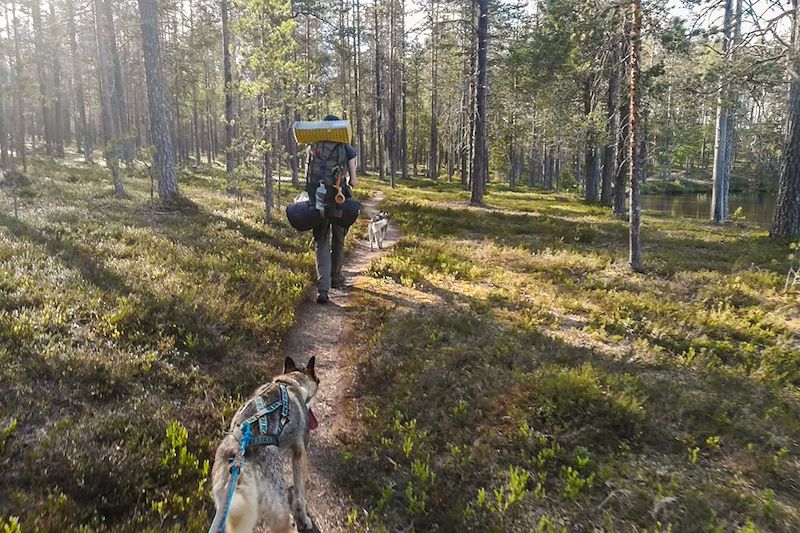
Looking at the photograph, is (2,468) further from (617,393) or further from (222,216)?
(222,216)

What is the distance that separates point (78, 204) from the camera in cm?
1450

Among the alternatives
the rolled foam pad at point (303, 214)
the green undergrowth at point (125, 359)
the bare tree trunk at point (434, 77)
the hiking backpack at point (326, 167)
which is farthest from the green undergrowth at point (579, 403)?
the bare tree trunk at point (434, 77)

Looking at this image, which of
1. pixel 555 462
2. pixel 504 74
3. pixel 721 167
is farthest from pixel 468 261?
pixel 504 74

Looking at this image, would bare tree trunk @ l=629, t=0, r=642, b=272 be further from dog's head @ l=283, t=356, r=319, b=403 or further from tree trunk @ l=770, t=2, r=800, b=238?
dog's head @ l=283, t=356, r=319, b=403

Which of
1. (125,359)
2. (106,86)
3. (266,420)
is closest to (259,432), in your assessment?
(266,420)

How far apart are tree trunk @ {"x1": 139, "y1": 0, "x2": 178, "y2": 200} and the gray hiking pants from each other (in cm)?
957

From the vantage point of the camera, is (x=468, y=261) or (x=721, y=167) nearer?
(x=468, y=261)

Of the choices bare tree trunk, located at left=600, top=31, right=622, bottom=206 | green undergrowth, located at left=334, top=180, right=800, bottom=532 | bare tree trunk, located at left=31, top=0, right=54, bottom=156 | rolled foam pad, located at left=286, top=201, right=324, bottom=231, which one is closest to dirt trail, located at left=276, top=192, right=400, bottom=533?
green undergrowth, located at left=334, top=180, right=800, bottom=532

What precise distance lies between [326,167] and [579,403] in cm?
541

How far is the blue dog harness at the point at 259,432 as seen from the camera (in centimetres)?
269

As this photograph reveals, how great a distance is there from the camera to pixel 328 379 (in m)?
6.09

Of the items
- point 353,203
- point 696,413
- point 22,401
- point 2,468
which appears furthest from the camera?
point 353,203

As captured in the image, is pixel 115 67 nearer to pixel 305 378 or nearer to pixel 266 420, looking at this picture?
pixel 305 378

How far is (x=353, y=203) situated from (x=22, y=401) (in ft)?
17.6
